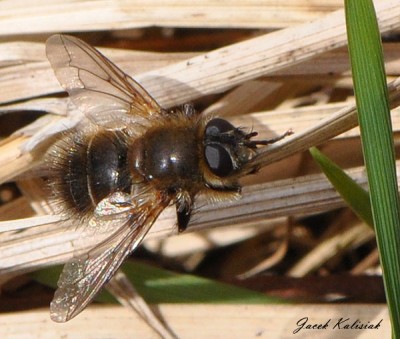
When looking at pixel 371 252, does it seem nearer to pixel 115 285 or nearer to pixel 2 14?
pixel 115 285

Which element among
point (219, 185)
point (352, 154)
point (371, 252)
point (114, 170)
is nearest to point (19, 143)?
point (114, 170)

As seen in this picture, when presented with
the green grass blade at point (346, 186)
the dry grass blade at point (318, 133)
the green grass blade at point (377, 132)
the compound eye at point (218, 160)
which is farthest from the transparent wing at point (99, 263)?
the green grass blade at point (377, 132)

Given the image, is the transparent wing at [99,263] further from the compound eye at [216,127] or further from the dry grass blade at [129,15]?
the dry grass blade at [129,15]

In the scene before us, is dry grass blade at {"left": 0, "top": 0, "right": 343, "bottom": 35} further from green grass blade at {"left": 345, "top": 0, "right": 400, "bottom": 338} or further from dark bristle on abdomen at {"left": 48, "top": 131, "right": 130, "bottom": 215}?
green grass blade at {"left": 345, "top": 0, "right": 400, "bottom": 338}

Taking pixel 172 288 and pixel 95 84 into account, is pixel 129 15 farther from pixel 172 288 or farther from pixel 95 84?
pixel 172 288

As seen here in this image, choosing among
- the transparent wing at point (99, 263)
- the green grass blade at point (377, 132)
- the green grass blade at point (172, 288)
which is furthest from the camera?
the green grass blade at point (172, 288)

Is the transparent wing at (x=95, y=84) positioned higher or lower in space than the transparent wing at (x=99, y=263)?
higher

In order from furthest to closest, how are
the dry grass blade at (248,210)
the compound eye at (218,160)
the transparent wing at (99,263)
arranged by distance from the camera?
the dry grass blade at (248,210)
the compound eye at (218,160)
the transparent wing at (99,263)
